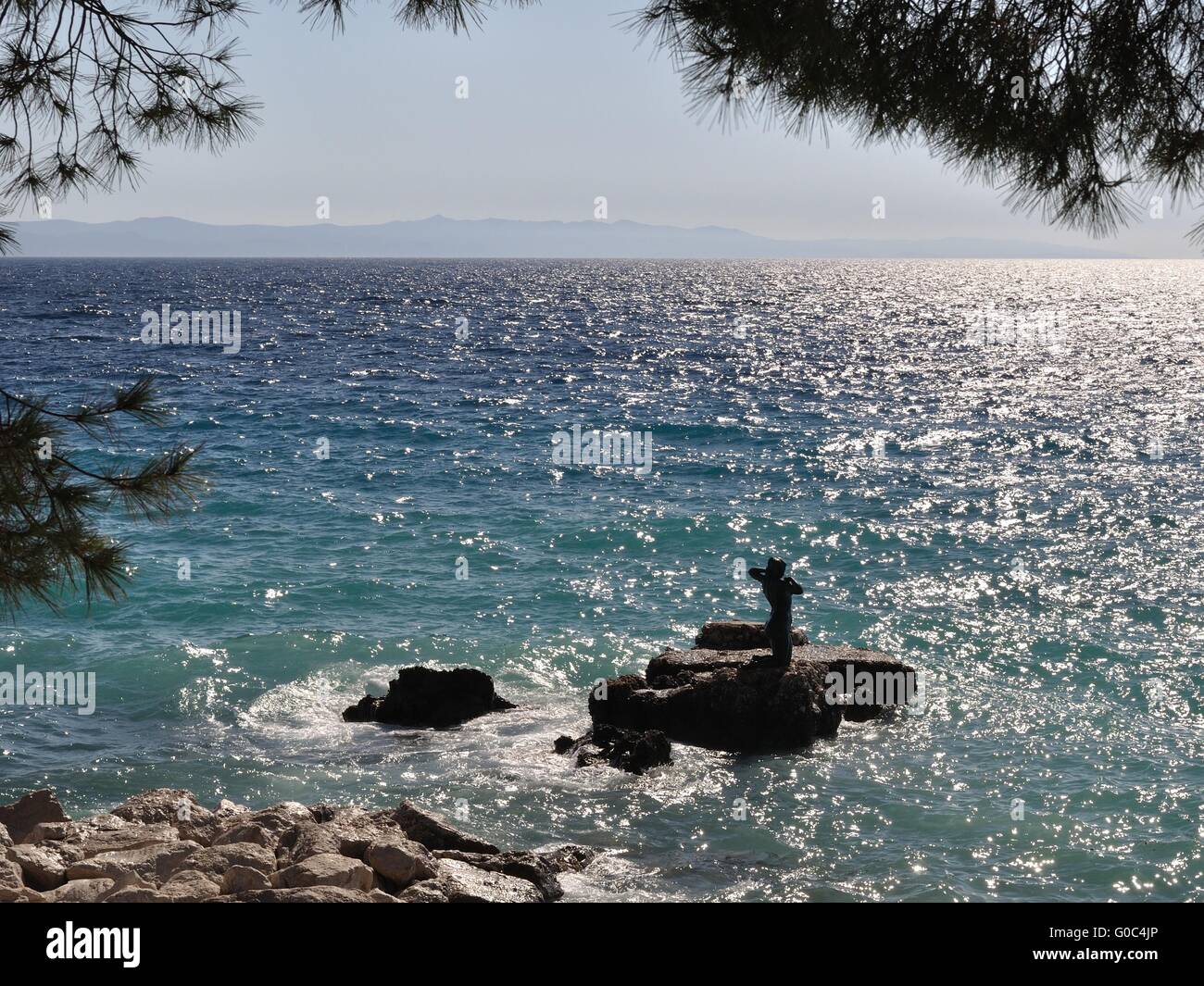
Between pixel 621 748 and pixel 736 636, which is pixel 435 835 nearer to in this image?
pixel 621 748

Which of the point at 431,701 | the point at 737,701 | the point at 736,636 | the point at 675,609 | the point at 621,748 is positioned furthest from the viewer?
the point at 675,609

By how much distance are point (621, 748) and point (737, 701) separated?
5.48ft

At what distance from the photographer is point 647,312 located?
9056 centimetres

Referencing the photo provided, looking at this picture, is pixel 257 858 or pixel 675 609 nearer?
pixel 257 858

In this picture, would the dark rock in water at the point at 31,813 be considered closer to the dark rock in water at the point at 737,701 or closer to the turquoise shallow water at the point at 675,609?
the turquoise shallow water at the point at 675,609

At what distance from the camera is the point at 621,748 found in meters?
12.9

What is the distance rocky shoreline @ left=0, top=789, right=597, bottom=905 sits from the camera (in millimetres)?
7531

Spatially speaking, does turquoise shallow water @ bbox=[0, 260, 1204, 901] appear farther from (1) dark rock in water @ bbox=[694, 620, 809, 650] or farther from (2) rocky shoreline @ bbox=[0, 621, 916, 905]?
(1) dark rock in water @ bbox=[694, 620, 809, 650]

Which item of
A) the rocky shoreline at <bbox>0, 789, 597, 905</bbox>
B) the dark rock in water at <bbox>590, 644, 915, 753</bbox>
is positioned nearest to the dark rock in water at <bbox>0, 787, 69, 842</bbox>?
the rocky shoreline at <bbox>0, 789, 597, 905</bbox>

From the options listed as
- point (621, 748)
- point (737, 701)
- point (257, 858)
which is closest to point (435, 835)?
point (257, 858)
